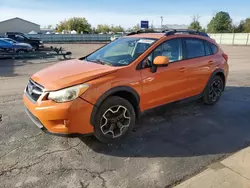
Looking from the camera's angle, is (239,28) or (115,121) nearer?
(115,121)

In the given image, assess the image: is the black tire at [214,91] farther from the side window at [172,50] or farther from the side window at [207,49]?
the side window at [172,50]

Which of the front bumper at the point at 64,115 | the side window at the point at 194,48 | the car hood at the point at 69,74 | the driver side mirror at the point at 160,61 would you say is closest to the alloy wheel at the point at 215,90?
the side window at the point at 194,48

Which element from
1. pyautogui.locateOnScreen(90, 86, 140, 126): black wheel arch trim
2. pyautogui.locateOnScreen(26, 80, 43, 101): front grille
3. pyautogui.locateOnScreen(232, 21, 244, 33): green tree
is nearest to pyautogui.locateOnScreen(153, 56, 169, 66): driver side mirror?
pyautogui.locateOnScreen(90, 86, 140, 126): black wheel arch trim

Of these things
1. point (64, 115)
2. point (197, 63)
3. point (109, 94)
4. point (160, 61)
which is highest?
point (160, 61)

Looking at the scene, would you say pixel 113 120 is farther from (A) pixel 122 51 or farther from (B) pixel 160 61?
(A) pixel 122 51

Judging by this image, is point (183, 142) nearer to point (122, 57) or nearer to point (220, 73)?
point (122, 57)

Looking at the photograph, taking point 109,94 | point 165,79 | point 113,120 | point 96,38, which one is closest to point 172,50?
point 165,79

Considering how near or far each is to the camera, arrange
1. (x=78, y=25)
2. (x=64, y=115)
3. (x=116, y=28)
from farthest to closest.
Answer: (x=116, y=28), (x=78, y=25), (x=64, y=115)

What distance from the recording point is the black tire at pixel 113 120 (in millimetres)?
3529

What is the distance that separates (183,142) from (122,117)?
1075 mm

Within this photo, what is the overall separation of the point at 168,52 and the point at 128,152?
2.05m

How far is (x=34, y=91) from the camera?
358 cm

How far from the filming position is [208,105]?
5.71 metres

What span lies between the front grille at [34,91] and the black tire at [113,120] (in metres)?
0.90
